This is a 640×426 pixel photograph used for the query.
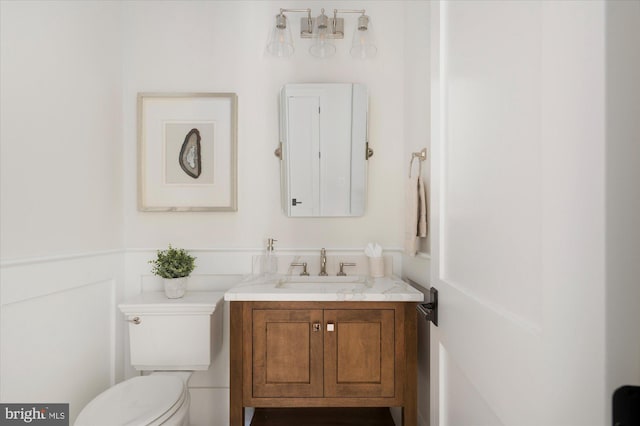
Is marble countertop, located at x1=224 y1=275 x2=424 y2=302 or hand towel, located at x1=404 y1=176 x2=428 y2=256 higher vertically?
hand towel, located at x1=404 y1=176 x2=428 y2=256

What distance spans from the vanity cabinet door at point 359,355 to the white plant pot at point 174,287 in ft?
2.72

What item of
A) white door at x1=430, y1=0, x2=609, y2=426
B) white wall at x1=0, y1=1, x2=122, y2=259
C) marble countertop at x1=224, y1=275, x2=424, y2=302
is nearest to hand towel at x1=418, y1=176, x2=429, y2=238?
marble countertop at x1=224, y1=275, x2=424, y2=302

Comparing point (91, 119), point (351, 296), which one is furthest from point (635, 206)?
point (91, 119)

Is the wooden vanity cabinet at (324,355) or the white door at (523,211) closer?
the white door at (523,211)

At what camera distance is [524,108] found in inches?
19.8

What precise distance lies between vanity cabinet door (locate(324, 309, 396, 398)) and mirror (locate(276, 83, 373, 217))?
0.68 m

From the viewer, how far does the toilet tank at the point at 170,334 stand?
5.55 ft

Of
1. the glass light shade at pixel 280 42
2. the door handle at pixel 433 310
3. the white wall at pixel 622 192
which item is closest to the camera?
the white wall at pixel 622 192

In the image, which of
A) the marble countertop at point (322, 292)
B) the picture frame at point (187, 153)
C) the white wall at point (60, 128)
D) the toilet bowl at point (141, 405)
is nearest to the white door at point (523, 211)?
the marble countertop at point (322, 292)

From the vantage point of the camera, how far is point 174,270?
1.80m

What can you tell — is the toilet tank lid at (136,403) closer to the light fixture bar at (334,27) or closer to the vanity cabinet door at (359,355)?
the vanity cabinet door at (359,355)

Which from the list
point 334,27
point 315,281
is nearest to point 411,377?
point 315,281

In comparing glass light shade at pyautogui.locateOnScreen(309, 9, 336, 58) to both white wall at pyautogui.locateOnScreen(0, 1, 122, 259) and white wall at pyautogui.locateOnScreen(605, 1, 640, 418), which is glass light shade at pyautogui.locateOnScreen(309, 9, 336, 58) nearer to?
white wall at pyautogui.locateOnScreen(0, 1, 122, 259)

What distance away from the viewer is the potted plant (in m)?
1.80
